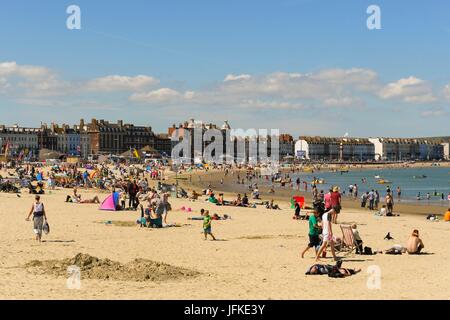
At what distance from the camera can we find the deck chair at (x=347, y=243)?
1516 cm

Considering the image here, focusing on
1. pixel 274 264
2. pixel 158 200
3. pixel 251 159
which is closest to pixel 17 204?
pixel 158 200

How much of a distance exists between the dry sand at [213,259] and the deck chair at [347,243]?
0.55 m

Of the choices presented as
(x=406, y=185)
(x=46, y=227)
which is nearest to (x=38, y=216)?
(x=46, y=227)

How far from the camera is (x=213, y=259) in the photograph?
14.1 meters

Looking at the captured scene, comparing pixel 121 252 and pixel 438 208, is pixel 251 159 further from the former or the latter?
pixel 121 252

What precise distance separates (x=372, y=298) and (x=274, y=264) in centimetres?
382

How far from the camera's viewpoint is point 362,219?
25906 mm

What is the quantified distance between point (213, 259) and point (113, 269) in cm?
283

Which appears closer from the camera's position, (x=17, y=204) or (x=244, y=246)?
(x=244, y=246)

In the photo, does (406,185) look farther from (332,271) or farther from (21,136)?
(21,136)

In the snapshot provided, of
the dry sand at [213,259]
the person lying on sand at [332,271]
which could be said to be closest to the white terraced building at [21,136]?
the dry sand at [213,259]

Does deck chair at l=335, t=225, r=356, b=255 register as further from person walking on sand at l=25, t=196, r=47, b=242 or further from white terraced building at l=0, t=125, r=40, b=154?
white terraced building at l=0, t=125, r=40, b=154

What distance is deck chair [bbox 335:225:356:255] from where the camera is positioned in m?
15.2

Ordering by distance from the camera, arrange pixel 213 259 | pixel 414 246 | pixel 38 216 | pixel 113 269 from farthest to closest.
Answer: pixel 38 216 → pixel 414 246 → pixel 213 259 → pixel 113 269
